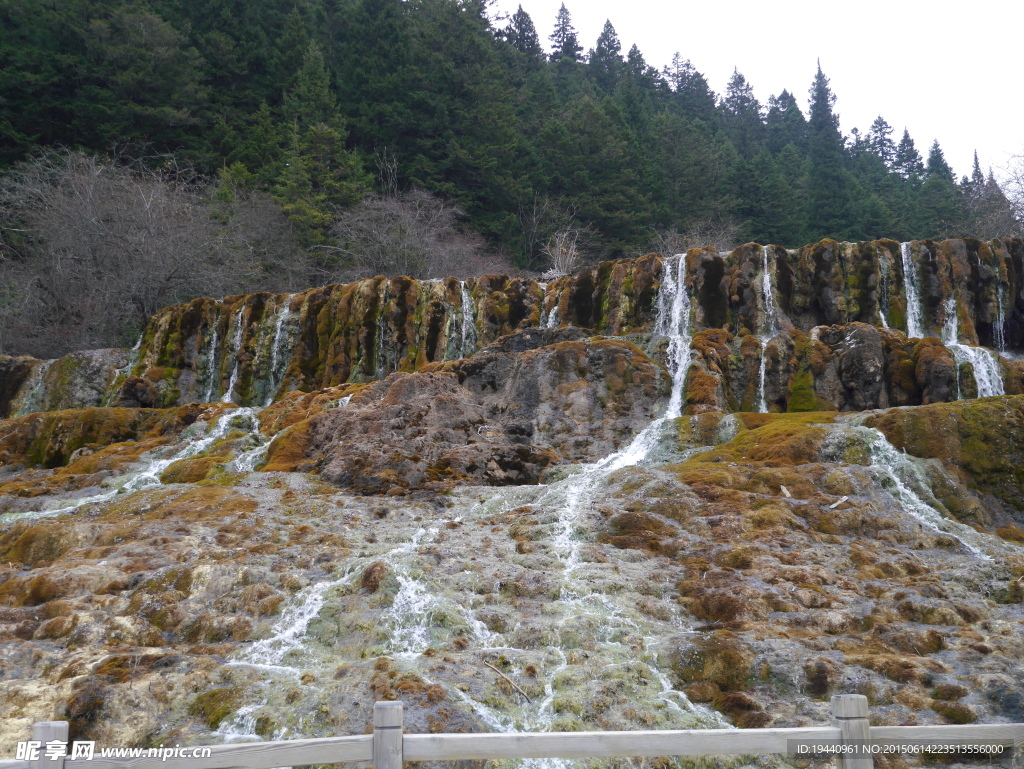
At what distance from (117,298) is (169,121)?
10832 mm

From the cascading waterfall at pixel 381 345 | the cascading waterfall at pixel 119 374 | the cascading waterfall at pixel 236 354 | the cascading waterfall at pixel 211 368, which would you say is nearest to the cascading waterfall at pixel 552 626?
the cascading waterfall at pixel 381 345

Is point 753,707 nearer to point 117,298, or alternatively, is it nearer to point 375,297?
point 375,297

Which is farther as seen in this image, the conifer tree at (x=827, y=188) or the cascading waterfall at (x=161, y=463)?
the conifer tree at (x=827, y=188)

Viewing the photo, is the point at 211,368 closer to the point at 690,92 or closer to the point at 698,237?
the point at 698,237

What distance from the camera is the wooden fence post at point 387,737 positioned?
3.83 m

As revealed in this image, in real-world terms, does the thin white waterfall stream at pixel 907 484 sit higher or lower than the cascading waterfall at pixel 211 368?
lower

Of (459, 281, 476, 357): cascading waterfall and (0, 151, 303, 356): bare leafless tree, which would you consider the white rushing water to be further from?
(0, 151, 303, 356): bare leafless tree

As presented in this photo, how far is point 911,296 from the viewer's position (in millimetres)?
21938

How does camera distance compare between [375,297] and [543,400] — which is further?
[375,297]

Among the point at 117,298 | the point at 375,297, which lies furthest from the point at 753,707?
the point at 117,298

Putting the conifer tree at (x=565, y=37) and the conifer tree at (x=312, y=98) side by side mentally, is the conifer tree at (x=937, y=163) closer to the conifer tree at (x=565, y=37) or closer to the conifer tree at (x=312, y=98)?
the conifer tree at (x=565, y=37)

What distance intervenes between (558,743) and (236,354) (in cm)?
2365

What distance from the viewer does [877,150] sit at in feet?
214

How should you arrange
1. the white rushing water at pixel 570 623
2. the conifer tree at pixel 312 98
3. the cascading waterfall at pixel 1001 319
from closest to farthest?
the white rushing water at pixel 570 623, the cascading waterfall at pixel 1001 319, the conifer tree at pixel 312 98
